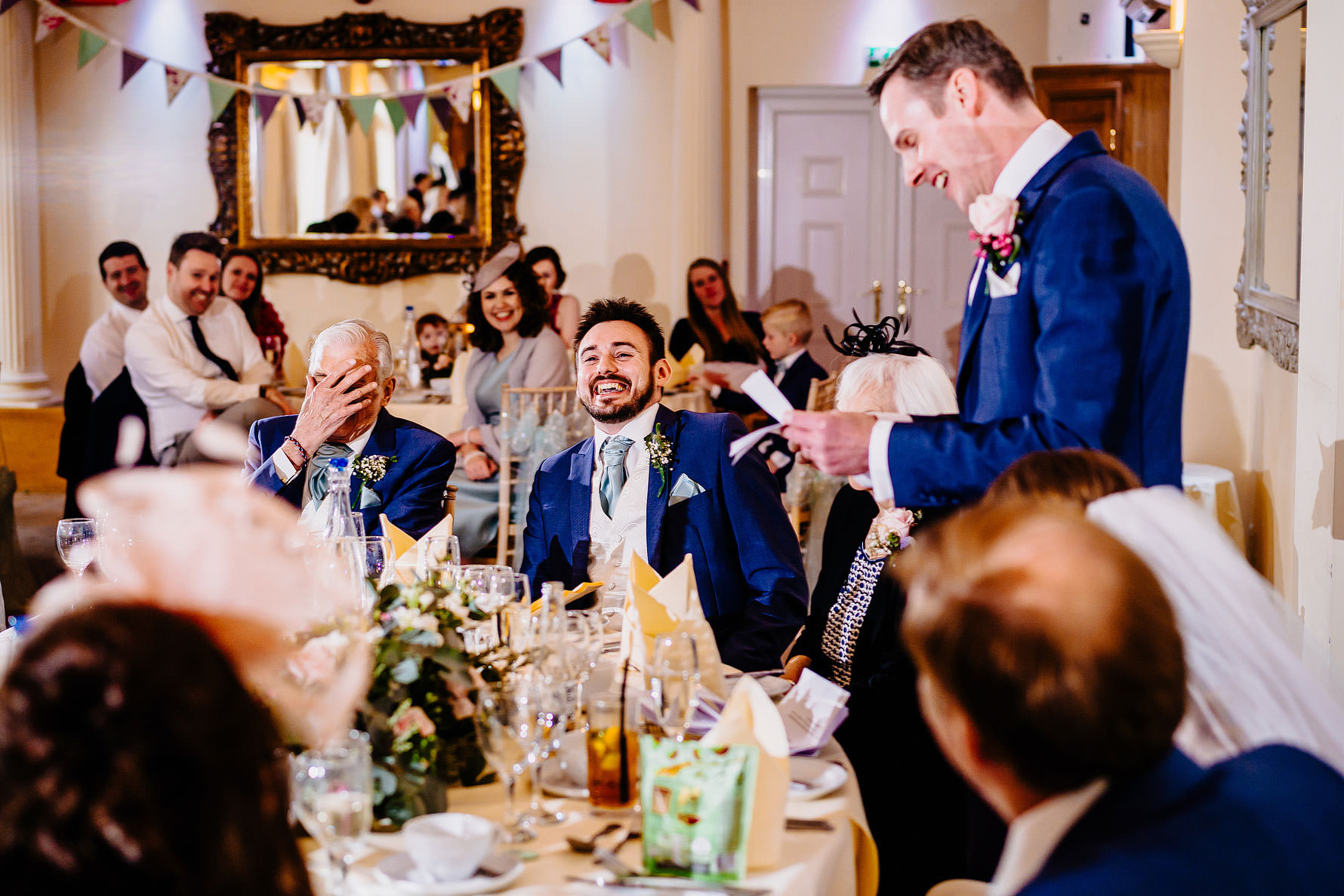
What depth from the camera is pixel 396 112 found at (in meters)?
7.39

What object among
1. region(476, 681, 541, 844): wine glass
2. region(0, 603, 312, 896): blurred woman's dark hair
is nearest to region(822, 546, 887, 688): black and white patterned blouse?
region(476, 681, 541, 844): wine glass

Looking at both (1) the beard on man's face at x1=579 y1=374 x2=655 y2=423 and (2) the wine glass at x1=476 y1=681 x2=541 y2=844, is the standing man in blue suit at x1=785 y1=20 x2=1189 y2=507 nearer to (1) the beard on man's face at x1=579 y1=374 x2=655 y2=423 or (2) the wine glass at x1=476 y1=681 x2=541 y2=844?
(2) the wine glass at x1=476 y1=681 x2=541 y2=844

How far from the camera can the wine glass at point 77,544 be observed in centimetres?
223

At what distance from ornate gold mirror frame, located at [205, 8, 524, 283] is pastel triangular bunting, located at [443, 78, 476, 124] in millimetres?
72

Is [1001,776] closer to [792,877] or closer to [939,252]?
[792,877]

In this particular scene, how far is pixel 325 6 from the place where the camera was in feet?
24.3

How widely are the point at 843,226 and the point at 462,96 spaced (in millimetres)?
2444

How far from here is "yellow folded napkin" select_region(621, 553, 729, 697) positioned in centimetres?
175

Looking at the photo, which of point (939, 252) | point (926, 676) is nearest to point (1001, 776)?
point (926, 676)

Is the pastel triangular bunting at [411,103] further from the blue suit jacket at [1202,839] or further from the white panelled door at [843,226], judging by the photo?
the blue suit jacket at [1202,839]

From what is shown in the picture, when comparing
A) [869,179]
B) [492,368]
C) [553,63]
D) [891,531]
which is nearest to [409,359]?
[492,368]

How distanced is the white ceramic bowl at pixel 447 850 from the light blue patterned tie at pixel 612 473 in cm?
158

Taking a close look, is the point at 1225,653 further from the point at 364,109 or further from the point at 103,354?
the point at 364,109

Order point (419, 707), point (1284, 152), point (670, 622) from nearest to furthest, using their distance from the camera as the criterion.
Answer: point (419, 707)
point (670, 622)
point (1284, 152)
